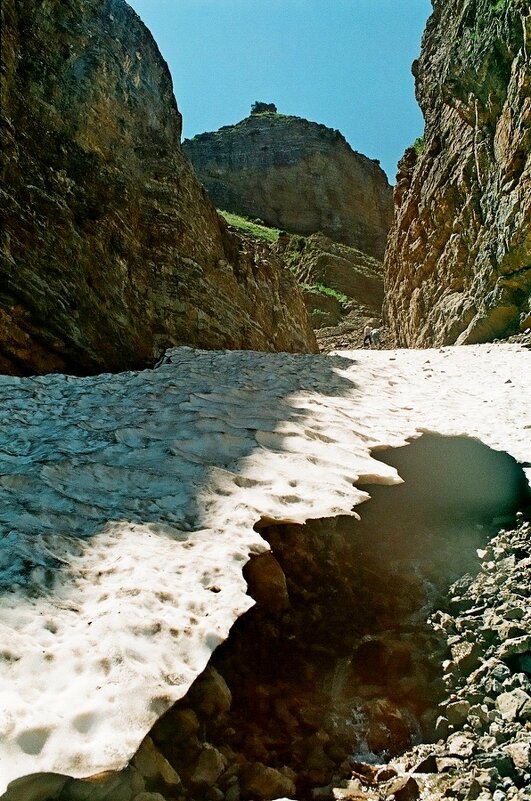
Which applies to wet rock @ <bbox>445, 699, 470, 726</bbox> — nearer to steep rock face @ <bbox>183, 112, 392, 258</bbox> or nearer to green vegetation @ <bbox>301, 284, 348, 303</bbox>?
green vegetation @ <bbox>301, 284, 348, 303</bbox>

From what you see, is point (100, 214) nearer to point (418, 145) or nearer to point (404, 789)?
point (404, 789)

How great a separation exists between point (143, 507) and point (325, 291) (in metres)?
37.0

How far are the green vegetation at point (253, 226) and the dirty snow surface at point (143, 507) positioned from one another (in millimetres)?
38721

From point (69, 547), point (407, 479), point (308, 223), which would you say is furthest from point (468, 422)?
point (308, 223)

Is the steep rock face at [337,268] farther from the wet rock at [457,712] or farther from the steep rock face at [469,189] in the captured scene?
the wet rock at [457,712]

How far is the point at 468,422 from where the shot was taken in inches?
279

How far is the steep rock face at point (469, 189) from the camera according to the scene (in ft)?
49.7

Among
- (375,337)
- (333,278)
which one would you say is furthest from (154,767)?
(333,278)

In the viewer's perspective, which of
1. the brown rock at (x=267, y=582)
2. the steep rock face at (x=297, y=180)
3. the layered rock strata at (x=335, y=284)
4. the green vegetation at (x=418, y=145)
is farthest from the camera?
the steep rock face at (x=297, y=180)

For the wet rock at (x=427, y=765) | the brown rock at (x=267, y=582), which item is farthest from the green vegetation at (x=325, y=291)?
the wet rock at (x=427, y=765)

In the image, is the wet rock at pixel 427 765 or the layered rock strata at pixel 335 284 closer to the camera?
the wet rock at pixel 427 765

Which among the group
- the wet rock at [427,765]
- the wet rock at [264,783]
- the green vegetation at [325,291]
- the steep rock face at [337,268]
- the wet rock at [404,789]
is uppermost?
A: the steep rock face at [337,268]

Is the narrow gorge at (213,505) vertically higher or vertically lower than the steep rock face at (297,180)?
lower

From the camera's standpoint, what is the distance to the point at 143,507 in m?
4.04
